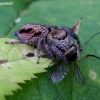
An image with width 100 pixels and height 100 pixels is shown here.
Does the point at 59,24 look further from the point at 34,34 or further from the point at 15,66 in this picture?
the point at 15,66

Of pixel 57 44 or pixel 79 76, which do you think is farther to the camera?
pixel 57 44

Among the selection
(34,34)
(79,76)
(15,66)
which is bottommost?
(79,76)

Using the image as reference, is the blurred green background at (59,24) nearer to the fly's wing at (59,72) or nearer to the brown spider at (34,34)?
the fly's wing at (59,72)

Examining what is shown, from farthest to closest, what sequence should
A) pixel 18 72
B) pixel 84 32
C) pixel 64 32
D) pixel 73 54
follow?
pixel 84 32 → pixel 64 32 → pixel 73 54 → pixel 18 72

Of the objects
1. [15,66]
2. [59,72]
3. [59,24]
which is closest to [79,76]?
[59,72]

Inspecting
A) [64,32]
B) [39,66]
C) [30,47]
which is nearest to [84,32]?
[64,32]

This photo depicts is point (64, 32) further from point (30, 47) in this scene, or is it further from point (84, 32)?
point (84, 32)

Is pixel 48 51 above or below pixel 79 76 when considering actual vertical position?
above

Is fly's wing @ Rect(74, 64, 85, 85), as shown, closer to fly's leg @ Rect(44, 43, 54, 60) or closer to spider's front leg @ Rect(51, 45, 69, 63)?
spider's front leg @ Rect(51, 45, 69, 63)

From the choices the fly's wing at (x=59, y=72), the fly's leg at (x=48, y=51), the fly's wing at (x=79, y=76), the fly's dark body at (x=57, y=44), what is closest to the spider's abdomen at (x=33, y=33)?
the fly's dark body at (x=57, y=44)
